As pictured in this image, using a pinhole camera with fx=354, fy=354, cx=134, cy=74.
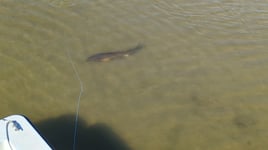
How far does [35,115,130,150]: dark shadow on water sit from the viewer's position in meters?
5.68

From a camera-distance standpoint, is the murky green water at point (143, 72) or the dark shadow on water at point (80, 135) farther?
the murky green water at point (143, 72)

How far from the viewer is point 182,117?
20.8 feet

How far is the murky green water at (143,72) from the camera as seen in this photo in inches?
238

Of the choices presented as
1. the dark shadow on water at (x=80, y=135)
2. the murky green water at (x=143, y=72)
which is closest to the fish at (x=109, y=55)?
the murky green water at (x=143, y=72)

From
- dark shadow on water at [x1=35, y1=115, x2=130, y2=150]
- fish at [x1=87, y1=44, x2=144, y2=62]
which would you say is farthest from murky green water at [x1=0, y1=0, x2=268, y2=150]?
fish at [x1=87, y1=44, x2=144, y2=62]

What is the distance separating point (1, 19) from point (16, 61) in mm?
1873

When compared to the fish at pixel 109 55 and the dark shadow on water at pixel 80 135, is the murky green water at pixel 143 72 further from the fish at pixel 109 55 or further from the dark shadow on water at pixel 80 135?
the fish at pixel 109 55

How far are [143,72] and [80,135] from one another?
208 centimetres

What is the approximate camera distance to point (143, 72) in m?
7.29

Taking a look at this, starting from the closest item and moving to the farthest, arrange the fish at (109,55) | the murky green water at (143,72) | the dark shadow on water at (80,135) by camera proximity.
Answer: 1. the dark shadow on water at (80,135)
2. the murky green water at (143,72)
3. the fish at (109,55)

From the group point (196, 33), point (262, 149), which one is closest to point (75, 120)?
point (262, 149)

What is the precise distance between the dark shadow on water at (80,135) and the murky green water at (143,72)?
2 centimetres

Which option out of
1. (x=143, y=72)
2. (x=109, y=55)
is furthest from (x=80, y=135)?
(x=109, y=55)

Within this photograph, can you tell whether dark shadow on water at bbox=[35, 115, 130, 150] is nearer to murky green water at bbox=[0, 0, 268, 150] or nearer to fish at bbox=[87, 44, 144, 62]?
murky green water at bbox=[0, 0, 268, 150]
